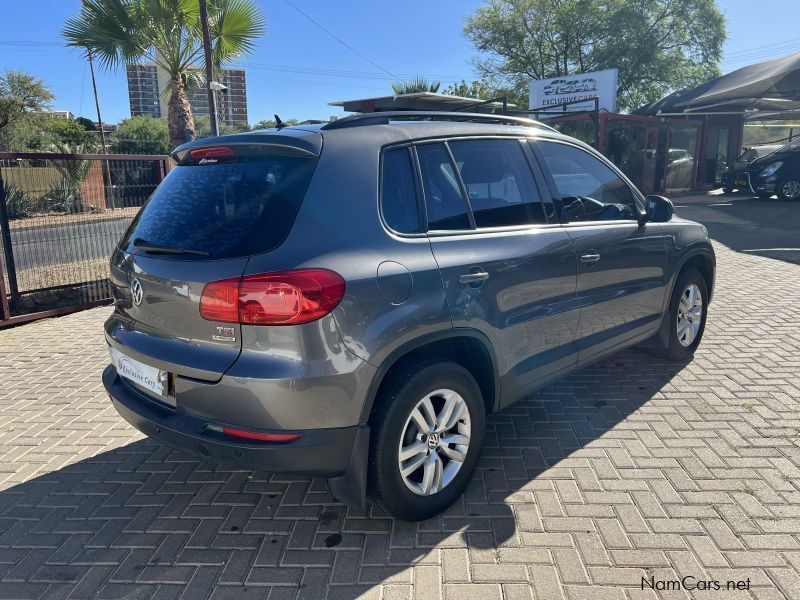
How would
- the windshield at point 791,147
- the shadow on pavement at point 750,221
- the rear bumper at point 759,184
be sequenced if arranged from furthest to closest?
the rear bumper at point 759,184
the windshield at point 791,147
the shadow on pavement at point 750,221

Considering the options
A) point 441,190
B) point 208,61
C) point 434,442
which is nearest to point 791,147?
point 208,61

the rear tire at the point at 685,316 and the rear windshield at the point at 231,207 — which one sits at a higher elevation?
the rear windshield at the point at 231,207

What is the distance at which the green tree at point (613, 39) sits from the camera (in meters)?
32.9

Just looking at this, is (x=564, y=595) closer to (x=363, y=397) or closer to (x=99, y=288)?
(x=363, y=397)

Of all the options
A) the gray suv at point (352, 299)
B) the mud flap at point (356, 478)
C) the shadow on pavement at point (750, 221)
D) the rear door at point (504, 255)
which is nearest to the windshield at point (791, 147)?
the shadow on pavement at point (750, 221)

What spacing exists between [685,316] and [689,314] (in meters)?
0.07

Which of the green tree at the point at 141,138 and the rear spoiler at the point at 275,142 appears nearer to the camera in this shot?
the rear spoiler at the point at 275,142

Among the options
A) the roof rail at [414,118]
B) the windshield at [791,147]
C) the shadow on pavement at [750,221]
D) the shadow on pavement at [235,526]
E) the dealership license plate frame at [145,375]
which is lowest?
the shadow on pavement at [235,526]

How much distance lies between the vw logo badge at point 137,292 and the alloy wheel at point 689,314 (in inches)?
153

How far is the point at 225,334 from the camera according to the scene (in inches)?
94.3

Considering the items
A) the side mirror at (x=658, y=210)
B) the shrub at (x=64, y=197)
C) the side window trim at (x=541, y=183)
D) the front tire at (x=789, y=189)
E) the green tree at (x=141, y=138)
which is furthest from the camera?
the green tree at (x=141, y=138)

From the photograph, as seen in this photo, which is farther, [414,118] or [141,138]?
[141,138]

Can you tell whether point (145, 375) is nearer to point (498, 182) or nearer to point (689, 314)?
point (498, 182)

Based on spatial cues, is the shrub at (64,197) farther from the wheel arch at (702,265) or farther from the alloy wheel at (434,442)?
the wheel arch at (702,265)
